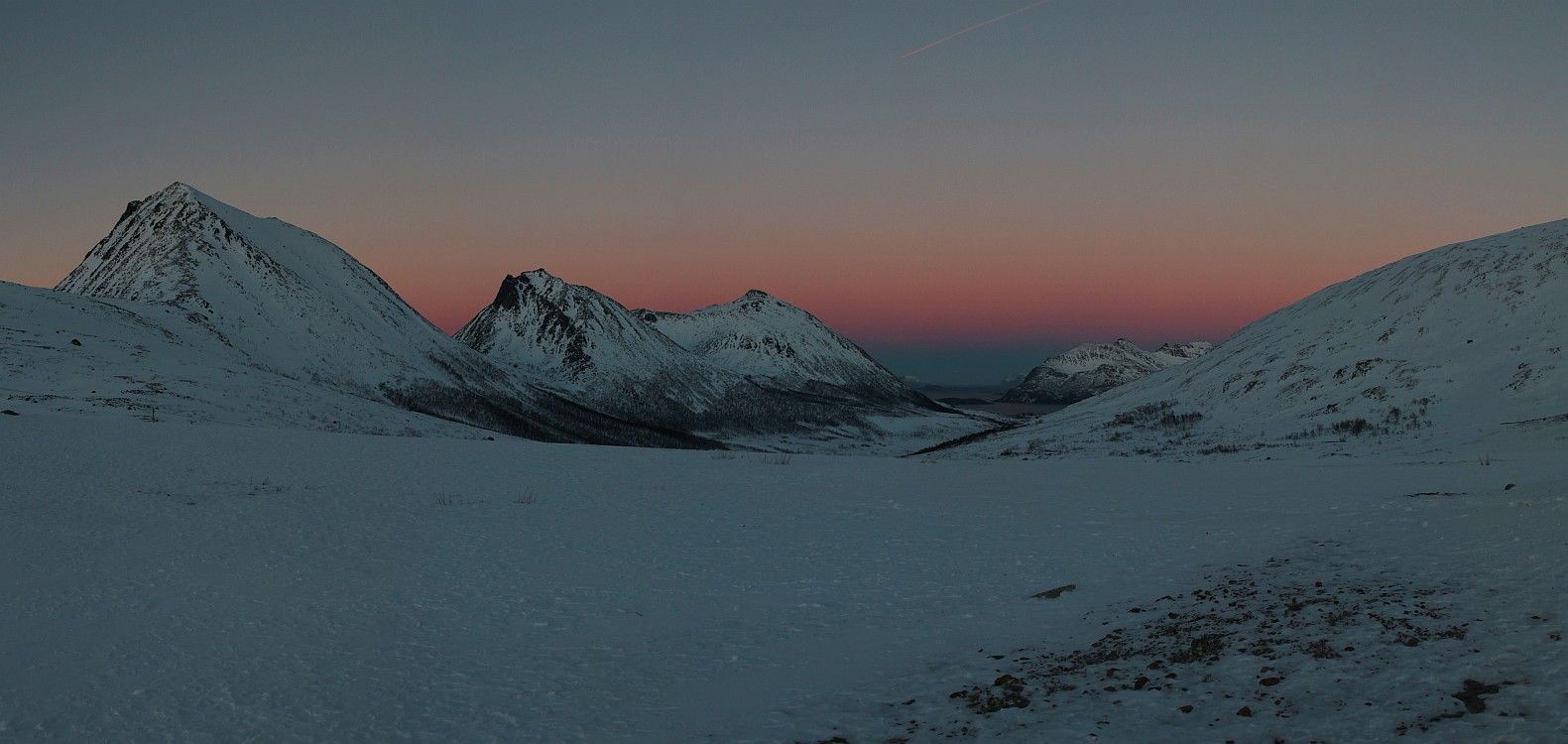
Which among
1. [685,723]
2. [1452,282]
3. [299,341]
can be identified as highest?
[299,341]

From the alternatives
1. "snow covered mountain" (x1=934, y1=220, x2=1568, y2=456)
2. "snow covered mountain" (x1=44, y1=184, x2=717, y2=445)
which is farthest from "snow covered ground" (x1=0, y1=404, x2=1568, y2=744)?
"snow covered mountain" (x1=44, y1=184, x2=717, y2=445)

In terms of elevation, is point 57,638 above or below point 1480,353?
below

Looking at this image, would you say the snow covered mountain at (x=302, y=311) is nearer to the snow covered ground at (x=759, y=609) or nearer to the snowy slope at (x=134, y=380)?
the snowy slope at (x=134, y=380)

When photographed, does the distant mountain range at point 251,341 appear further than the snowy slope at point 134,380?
Yes

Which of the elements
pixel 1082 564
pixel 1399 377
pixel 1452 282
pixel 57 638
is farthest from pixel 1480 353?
pixel 57 638

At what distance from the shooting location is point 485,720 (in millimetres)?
7797

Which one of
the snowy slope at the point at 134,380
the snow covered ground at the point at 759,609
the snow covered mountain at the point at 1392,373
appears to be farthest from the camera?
the snowy slope at the point at 134,380

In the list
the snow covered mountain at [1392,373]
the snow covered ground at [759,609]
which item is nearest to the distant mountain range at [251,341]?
the snow covered ground at [759,609]

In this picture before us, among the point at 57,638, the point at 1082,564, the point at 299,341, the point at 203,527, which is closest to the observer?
the point at 57,638

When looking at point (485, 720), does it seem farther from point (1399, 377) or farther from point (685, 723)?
point (1399, 377)

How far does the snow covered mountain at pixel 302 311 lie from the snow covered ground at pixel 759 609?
109350 mm

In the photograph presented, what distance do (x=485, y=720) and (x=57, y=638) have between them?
564 cm

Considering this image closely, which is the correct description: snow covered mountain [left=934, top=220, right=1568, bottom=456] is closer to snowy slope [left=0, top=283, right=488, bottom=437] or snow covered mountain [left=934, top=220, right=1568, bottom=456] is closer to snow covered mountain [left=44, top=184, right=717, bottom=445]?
snowy slope [left=0, top=283, right=488, bottom=437]

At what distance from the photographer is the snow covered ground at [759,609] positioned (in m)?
7.30
